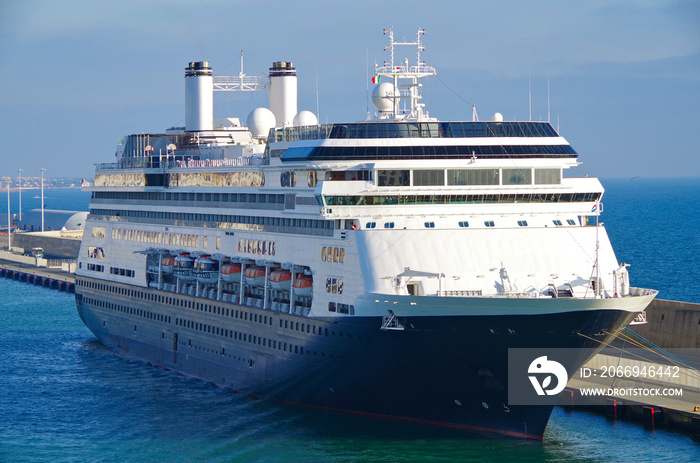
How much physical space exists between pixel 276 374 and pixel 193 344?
24.6 ft

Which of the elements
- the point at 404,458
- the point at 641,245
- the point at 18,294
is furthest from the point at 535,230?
the point at 641,245

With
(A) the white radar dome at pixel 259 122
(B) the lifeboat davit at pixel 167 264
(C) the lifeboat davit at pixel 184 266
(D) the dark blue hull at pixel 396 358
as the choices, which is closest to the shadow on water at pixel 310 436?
(D) the dark blue hull at pixel 396 358

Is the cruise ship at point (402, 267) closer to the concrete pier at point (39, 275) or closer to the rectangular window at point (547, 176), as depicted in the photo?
the rectangular window at point (547, 176)

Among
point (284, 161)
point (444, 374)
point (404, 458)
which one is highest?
point (284, 161)

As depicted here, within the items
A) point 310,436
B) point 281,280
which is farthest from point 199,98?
point 310,436

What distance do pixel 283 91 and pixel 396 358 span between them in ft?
82.4

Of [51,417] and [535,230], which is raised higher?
[535,230]

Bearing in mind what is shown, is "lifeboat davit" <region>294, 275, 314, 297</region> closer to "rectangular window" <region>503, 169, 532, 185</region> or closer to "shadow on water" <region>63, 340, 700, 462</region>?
"shadow on water" <region>63, 340, 700, 462</region>

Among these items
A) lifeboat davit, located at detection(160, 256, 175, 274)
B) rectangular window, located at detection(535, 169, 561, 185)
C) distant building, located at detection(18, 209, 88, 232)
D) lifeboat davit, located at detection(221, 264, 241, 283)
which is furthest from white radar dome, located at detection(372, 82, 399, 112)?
distant building, located at detection(18, 209, 88, 232)

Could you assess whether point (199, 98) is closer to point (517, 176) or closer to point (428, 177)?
point (428, 177)

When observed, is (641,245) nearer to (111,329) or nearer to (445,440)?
(111,329)

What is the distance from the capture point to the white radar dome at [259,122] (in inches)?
2007

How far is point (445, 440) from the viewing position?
116 feet

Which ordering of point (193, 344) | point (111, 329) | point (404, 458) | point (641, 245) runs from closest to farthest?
point (404, 458), point (193, 344), point (111, 329), point (641, 245)
